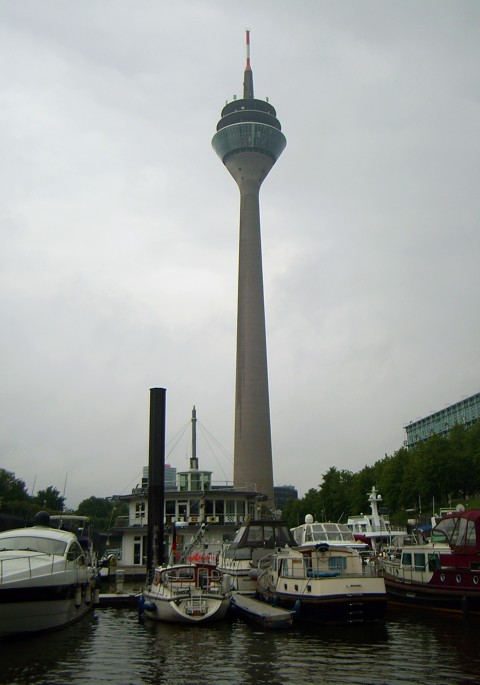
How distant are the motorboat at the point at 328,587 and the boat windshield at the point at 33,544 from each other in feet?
31.3

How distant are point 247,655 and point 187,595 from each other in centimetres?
647

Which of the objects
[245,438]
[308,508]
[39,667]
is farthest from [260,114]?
[39,667]

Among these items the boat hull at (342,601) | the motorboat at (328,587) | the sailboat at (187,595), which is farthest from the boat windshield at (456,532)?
the sailboat at (187,595)

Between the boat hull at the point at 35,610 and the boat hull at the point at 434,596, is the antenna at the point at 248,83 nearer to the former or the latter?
the boat hull at the point at 434,596

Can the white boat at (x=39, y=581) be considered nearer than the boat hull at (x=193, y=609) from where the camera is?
Yes

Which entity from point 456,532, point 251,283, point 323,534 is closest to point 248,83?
point 251,283

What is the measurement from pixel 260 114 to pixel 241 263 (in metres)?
32.2

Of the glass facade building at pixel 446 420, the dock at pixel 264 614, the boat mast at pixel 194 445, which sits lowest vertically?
the dock at pixel 264 614

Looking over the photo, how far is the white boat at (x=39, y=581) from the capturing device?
71.5 ft

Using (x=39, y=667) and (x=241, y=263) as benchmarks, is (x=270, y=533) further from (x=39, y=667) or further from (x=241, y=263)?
(x=241, y=263)

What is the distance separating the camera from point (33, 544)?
2644 cm

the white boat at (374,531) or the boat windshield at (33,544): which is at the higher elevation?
the white boat at (374,531)

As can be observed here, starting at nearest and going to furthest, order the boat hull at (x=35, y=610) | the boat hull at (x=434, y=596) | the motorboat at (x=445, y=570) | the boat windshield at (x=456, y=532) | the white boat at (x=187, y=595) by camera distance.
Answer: the boat hull at (x=35, y=610), the white boat at (x=187, y=595), the boat hull at (x=434, y=596), the motorboat at (x=445, y=570), the boat windshield at (x=456, y=532)

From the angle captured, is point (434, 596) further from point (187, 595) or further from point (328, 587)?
point (187, 595)
